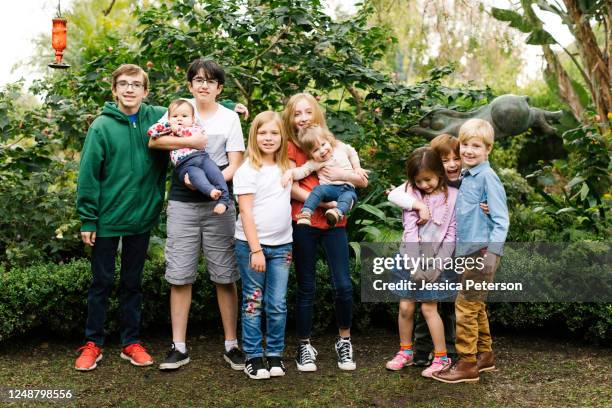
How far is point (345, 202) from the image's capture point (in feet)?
12.5

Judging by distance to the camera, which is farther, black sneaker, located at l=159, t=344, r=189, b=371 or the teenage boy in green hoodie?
black sneaker, located at l=159, t=344, r=189, b=371

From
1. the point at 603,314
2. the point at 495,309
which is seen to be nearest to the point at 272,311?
the point at 495,309

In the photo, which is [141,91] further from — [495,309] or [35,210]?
[495,309]

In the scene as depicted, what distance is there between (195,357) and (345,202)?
4.72ft

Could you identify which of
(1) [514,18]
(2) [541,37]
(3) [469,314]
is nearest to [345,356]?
(3) [469,314]

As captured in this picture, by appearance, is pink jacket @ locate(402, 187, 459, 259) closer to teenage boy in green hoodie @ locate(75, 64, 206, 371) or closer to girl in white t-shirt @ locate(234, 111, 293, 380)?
girl in white t-shirt @ locate(234, 111, 293, 380)

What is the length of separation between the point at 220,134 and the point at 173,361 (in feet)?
4.46

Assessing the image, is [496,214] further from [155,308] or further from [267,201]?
[155,308]

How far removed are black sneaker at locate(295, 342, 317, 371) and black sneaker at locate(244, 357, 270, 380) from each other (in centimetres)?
23

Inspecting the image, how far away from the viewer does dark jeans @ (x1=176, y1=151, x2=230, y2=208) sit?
12.1 feet

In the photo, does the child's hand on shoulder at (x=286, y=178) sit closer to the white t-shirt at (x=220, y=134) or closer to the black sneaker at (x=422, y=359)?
the white t-shirt at (x=220, y=134)

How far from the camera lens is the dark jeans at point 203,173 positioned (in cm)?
369

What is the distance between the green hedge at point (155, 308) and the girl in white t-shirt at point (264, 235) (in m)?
0.96

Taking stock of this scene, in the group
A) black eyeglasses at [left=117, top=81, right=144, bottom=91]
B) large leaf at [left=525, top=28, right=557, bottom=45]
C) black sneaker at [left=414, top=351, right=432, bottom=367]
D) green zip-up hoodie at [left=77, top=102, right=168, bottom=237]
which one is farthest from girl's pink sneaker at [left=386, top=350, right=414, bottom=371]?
large leaf at [left=525, top=28, right=557, bottom=45]
